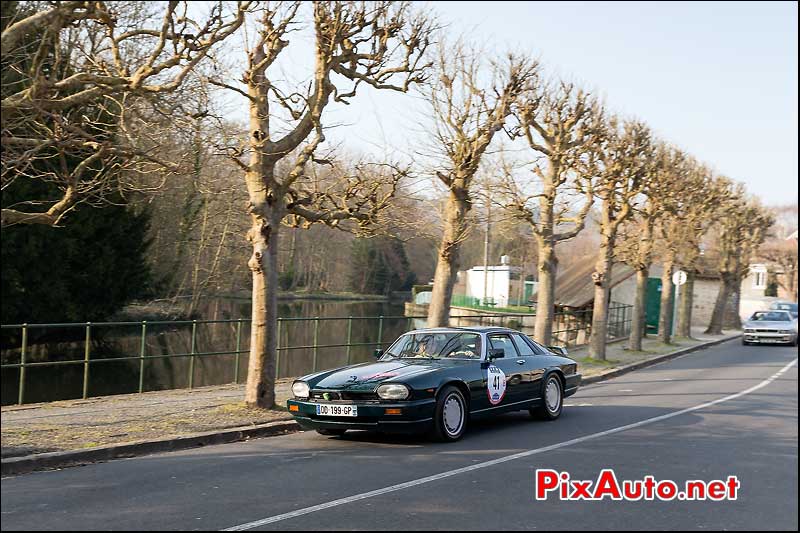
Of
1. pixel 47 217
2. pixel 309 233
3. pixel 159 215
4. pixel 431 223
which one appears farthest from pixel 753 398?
pixel 309 233

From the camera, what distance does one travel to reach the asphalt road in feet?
22.4

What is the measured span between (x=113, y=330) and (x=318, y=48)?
23328 mm

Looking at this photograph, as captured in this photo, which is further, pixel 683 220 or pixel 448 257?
pixel 683 220

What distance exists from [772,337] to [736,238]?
1020 cm

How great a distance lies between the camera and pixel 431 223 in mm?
19938

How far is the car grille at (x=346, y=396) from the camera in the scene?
34.3 feet

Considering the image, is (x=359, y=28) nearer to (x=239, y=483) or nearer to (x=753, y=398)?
(x=239, y=483)

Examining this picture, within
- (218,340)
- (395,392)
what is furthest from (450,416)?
(218,340)

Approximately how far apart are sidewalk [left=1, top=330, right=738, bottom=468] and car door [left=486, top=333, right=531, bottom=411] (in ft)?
9.95

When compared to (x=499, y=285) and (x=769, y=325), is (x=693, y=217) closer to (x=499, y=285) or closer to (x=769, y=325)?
(x=769, y=325)

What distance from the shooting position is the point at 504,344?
41.8 feet

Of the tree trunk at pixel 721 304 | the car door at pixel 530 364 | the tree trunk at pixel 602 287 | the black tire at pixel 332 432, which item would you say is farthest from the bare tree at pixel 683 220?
the black tire at pixel 332 432

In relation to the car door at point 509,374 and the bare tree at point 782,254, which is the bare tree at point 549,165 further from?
the bare tree at point 782,254

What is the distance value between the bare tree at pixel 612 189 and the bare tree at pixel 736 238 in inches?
651
